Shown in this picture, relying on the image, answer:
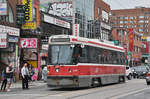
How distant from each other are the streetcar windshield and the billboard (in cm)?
2935

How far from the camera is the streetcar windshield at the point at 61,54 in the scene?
18922 millimetres

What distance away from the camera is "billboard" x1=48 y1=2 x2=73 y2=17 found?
48.3 metres

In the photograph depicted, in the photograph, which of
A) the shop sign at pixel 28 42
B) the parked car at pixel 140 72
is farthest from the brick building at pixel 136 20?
the shop sign at pixel 28 42

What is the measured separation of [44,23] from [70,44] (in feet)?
55.2

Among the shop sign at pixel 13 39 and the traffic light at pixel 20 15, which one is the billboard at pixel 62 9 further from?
the shop sign at pixel 13 39

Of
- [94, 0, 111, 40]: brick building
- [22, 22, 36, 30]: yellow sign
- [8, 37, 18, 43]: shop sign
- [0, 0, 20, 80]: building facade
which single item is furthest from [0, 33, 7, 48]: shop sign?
[94, 0, 111, 40]: brick building

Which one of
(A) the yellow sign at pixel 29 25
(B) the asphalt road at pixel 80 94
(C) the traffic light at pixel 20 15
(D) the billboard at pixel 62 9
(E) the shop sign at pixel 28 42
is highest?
(D) the billboard at pixel 62 9

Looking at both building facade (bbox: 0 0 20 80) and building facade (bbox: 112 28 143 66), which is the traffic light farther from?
building facade (bbox: 112 28 143 66)

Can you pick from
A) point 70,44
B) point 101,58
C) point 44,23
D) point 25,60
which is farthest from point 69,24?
point 70,44

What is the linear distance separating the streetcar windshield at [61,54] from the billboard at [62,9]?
29.3 metres

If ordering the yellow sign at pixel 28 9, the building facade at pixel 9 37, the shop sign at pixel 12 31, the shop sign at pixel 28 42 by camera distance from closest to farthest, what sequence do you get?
the building facade at pixel 9 37 < the shop sign at pixel 12 31 < the yellow sign at pixel 28 9 < the shop sign at pixel 28 42

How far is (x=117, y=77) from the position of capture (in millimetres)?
26125

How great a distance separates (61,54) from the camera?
1900 cm

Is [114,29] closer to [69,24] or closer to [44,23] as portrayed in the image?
[69,24]
